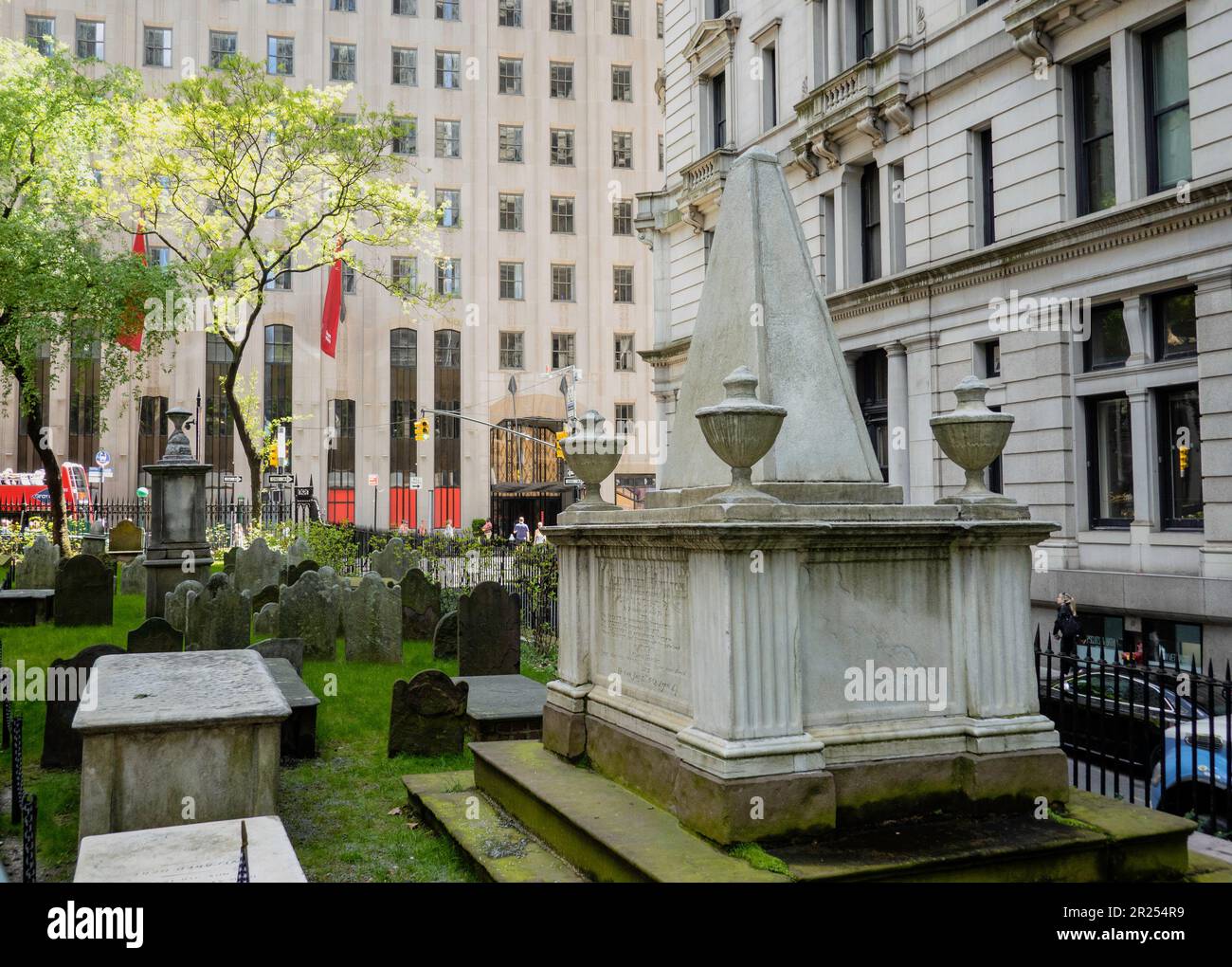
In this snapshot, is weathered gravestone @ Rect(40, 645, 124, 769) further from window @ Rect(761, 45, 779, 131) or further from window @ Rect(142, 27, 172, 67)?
window @ Rect(142, 27, 172, 67)

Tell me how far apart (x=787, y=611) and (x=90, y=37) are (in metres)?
57.6

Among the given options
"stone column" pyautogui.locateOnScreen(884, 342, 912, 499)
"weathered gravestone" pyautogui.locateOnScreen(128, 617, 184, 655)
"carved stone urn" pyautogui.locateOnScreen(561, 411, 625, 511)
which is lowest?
"weathered gravestone" pyautogui.locateOnScreen(128, 617, 184, 655)

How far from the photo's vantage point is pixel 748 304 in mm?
6895

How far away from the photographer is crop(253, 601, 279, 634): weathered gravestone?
589 inches

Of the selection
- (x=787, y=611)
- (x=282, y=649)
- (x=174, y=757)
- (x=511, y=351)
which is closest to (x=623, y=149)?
(x=511, y=351)

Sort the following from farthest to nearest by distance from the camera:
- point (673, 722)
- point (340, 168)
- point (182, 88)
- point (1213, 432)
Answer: point (340, 168)
point (182, 88)
point (1213, 432)
point (673, 722)

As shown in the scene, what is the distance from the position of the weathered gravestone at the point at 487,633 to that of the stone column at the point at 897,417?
12335 millimetres

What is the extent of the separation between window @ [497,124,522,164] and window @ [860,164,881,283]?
116ft

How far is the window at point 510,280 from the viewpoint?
56.3 metres

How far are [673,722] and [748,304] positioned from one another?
109 inches

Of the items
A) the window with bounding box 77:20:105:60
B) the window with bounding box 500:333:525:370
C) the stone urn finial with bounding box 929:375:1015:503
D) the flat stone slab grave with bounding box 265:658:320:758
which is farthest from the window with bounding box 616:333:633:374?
the stone urn finial with bounding box 929:375:1015:503

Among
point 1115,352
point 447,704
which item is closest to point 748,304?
point 447,704
